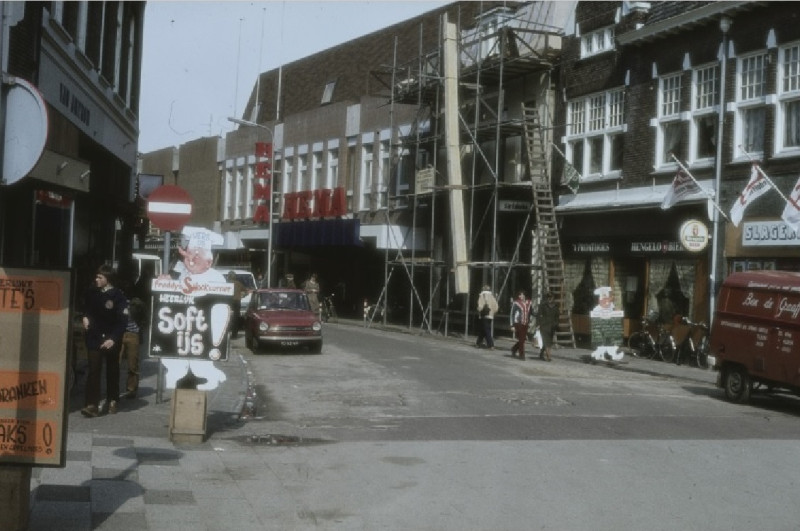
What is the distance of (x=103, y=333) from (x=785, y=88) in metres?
17.4

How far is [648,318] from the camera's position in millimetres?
28812

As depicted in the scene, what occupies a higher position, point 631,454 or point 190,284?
point 190,284

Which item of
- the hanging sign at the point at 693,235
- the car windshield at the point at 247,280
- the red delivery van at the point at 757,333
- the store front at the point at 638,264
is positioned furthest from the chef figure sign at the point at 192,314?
the car windshield at the point at 247,280

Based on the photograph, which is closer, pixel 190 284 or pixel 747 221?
pixel 190 284

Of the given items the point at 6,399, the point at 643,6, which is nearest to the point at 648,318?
the point at 643,6

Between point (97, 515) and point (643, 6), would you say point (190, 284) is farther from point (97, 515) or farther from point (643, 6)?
point (643, 6)

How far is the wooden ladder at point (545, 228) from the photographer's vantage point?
32.2 meters

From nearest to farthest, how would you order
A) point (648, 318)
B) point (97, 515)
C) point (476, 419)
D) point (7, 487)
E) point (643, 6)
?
1. point (7, 487)
2. point (97, 515)
3. point (476, 419)
4. point (648, 318)
5. point (643, 6)

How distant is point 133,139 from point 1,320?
20214 mm

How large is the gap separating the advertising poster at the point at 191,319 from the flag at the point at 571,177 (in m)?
20.7

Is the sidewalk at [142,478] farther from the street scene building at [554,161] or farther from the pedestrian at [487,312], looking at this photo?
the street scene building at [554,161]

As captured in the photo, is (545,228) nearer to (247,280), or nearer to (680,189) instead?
(680,189)

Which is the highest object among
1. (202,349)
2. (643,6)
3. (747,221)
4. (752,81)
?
(643,6)

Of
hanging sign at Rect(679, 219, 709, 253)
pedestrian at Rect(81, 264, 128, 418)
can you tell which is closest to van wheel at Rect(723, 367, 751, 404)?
hanging sign at Rect(679, 219, 709, 253)
